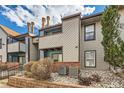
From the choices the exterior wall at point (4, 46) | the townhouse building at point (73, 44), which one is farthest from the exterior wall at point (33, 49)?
the exterior wall at point (4, 46)

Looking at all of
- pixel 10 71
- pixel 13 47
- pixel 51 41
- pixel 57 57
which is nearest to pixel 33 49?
pixel 13 47

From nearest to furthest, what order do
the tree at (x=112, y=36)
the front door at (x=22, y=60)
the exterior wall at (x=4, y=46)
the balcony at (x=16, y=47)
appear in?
the tree at (x=112, y=36) < the front door at (x=22, y=60) < the exterior wall at (x=4, y=46) < the balcony at (x=16, y=47)

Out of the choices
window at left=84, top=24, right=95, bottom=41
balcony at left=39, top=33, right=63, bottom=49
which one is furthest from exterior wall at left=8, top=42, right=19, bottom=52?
window at left=84, top=24, right=95, bottom=41

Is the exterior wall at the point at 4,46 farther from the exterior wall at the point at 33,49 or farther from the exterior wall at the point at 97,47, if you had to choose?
the exterior wall at the point at 97,47

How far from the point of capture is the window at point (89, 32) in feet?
33.4

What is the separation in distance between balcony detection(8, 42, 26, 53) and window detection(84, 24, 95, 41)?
4915 mm

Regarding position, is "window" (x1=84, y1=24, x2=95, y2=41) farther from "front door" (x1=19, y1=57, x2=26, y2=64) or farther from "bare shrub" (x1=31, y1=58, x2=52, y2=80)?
"front door" (x1=19, y1=57, x2=26, y2=64)

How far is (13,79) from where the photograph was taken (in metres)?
8.33

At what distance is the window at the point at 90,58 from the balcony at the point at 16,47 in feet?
16.1

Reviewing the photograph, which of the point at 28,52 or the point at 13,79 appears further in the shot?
the point at 28,52

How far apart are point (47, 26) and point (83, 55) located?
377 centimetres
